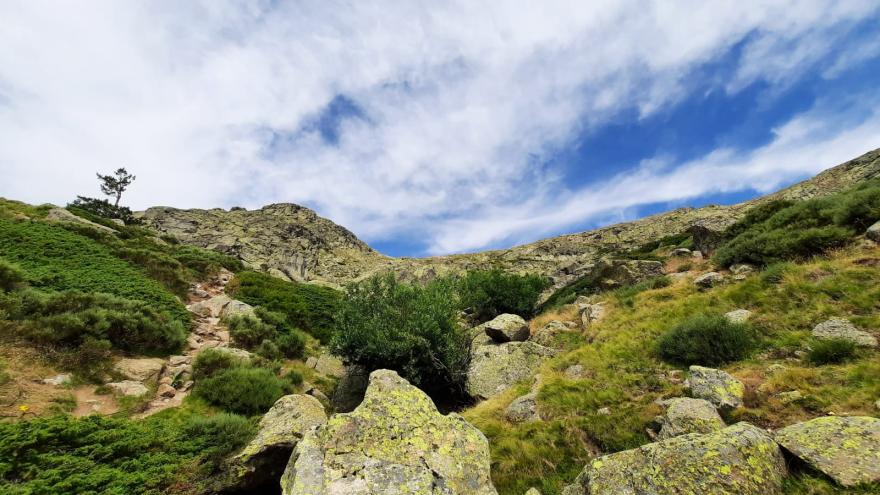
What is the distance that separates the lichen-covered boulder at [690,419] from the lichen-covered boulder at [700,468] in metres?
1.28

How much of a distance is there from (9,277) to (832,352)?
1042 inches

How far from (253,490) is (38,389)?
8479mm

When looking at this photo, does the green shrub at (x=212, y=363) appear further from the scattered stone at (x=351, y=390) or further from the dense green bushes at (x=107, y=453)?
the dense green bushes at (x=107, y=453)

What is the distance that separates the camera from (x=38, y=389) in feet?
33.8

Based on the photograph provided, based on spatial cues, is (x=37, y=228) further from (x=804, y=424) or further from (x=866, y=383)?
(x=866, y=383)

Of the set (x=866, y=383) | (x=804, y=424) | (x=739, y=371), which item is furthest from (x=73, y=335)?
(x=866, y=383)

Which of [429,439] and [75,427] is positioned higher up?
[75,427]

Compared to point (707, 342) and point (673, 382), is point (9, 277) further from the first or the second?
point (707, 342)

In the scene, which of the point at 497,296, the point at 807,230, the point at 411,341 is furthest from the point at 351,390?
the point at 807,230

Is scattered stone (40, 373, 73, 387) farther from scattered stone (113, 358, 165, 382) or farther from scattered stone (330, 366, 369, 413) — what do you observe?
scattered stone (330, 366, 369, 413)

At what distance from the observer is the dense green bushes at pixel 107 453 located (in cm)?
616

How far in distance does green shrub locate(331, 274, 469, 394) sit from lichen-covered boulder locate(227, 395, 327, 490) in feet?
18.6

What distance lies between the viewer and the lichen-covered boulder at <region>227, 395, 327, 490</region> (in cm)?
714

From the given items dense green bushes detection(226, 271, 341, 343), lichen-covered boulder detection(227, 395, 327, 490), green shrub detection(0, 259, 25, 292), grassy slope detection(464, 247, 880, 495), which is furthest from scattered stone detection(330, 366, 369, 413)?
green shrub detection(0, 259, 25, 292)
